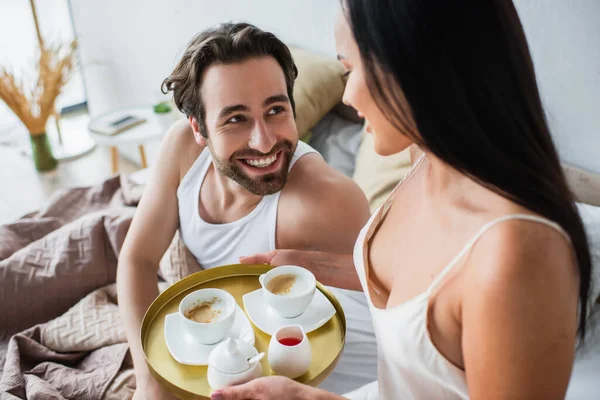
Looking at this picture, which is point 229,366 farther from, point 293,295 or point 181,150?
point 181,150

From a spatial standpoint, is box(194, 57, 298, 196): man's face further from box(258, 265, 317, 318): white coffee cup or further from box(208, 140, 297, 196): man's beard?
box(258, 265, 317, 318): white coffee cup

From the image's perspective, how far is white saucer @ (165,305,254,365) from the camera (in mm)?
1052

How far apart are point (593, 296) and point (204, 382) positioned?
0.76 meters

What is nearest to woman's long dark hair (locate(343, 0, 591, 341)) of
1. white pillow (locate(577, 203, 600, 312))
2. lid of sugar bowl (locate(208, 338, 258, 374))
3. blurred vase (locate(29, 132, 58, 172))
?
white pillow (locate(577, 203, 600, 312))

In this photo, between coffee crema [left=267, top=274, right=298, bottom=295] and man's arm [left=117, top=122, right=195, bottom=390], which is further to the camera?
man's arm [left=117, top=122, right=195, bottom=390]

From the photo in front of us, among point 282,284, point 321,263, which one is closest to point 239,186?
point 321,263

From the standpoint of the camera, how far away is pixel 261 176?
1461mm

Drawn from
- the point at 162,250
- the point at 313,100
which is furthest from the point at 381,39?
the point at 313,100

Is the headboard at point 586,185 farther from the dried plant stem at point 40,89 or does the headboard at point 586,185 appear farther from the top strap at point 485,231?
the dried plant stem at point 40,89

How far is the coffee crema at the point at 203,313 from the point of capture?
108 cm

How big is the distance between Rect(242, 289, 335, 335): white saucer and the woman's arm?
1.52 ft

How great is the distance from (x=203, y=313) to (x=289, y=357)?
209mm

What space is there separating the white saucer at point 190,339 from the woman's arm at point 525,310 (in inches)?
20.0

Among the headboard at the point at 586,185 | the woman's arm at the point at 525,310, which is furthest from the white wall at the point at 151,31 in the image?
the woman's arm at the point at 525,310
